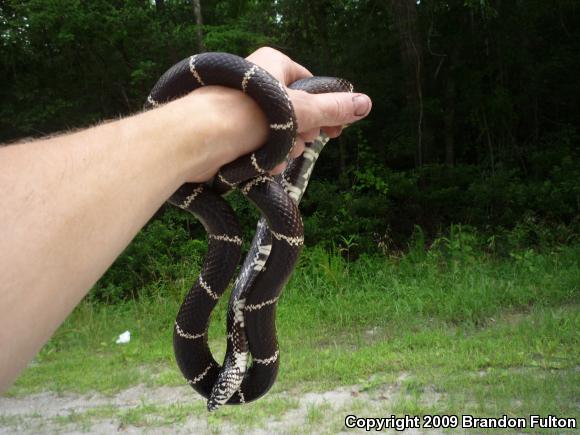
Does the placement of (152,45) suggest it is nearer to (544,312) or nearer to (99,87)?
(99,87)

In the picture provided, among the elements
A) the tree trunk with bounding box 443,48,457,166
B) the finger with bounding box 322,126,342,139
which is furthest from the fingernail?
the tree trunk with bounding box 443,48,457,166

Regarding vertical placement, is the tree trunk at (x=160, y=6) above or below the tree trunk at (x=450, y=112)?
above

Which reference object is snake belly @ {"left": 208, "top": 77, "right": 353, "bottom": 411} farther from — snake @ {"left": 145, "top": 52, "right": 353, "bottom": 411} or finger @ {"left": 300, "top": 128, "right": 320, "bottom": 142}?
finger @ {"left": 300, "top": 128, "right": 320, "bottom": 142}

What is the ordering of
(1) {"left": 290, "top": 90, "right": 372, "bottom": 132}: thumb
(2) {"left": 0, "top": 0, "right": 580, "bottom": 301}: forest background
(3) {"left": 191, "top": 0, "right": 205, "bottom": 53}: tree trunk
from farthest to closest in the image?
(3) {"left": 191, "top": 0, "right": 205, "bottom": 53}: tree trunk, (2) {"left": 0, "top": 0, "right": 580, "bottom": 301}: forest background, (1) {"left": 290, "top": 90, "right": 372, "bottom": 132}: thumb

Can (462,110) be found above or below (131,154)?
below

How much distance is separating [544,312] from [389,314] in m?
1.31

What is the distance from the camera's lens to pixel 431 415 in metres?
3.52

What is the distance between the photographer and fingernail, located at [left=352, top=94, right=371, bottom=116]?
5.76 feet

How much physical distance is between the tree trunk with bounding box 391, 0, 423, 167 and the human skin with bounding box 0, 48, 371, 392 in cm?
804

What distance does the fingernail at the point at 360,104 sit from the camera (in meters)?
1.75

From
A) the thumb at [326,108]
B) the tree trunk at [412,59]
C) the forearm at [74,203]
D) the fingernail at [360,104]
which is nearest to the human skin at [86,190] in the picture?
the forearm at [74,203]

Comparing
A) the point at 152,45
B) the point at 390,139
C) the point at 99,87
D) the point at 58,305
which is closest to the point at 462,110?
the point at 390,139

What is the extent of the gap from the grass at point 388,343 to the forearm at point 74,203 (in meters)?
2.67

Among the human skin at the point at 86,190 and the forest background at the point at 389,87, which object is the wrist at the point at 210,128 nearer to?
the human skin at the point at 86,190
